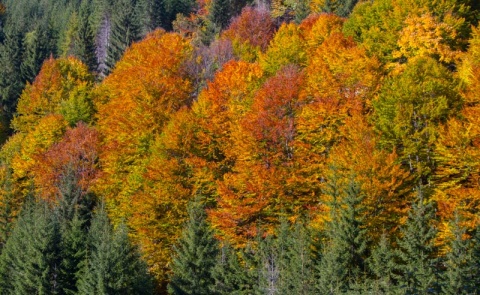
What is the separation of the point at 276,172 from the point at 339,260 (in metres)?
9.02

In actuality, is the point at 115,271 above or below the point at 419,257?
above

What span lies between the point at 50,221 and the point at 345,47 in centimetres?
2265

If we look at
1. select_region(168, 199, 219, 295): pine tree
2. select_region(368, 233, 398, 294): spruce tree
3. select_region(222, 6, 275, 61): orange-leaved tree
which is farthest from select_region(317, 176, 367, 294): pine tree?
select_region(222, 6, 275, 61): orange-leaved tree

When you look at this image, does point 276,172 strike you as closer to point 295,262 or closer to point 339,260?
point 295,262

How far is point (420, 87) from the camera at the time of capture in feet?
93.2

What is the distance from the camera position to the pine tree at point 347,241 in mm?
22358

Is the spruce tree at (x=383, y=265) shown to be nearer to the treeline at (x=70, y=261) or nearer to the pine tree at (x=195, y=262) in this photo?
the pine tree at (x=195, y=262)

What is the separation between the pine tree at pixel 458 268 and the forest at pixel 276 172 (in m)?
0.08

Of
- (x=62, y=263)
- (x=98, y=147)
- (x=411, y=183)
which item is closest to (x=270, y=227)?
(x=411, y=183)

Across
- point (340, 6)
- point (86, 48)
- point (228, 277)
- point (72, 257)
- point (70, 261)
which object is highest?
point (86, 48)

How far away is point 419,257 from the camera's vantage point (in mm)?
21953

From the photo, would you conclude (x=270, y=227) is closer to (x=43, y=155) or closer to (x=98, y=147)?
(x=98, y=147)

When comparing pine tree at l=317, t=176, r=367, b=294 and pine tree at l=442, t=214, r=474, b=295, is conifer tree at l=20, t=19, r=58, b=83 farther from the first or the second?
pine tree at l=442, t=214, r=474, b=295

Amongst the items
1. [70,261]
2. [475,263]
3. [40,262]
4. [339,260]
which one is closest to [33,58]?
[70,261]
